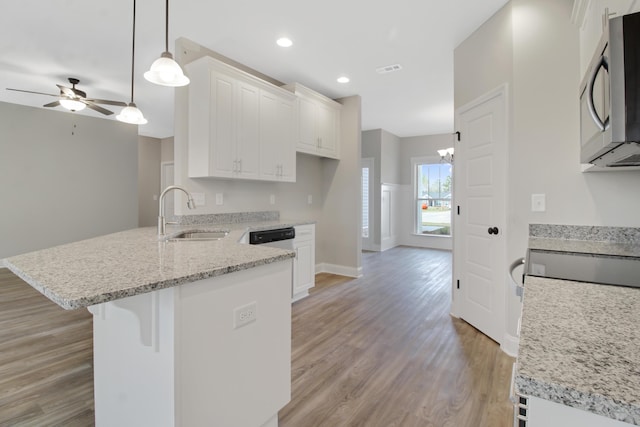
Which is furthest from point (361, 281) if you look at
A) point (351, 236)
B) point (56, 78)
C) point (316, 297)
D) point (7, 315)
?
point (56, 78)

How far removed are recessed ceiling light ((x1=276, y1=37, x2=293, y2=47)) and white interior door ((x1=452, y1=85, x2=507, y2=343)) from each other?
5.97ft

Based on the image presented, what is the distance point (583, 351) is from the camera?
0.56 meters

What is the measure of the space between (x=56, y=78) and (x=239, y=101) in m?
2.87

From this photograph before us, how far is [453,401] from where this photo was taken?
6.22 feet

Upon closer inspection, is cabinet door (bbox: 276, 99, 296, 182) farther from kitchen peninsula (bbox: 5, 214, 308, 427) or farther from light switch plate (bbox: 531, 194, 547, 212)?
light switch plate (bbox: 531, 194, 547, 212)

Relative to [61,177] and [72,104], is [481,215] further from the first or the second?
[61,177]

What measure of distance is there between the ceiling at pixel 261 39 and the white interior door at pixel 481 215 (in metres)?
0.88

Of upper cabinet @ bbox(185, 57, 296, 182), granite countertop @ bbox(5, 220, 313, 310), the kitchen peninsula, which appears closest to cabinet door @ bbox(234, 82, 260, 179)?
upper cabinet @ bbox(185, 57, 296, 182)

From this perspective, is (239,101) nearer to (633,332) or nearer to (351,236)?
(351,236)

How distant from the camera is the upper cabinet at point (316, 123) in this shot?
423 cm

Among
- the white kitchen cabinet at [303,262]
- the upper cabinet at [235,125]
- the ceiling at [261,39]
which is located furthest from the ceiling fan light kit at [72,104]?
the white kitchen cabinet at [303,262]

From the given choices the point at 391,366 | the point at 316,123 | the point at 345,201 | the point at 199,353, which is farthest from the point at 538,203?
the point at 316,123

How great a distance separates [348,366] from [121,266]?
5.56ft

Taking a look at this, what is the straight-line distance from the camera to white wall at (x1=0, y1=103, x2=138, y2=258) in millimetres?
5215
